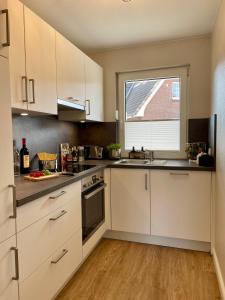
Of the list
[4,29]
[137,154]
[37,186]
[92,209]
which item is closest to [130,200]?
[92,209]

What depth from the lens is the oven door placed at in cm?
214

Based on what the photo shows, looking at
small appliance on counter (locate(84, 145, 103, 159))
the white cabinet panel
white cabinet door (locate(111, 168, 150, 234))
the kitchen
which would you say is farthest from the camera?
small appliance on counter (locate(84, 145, 103, 159))

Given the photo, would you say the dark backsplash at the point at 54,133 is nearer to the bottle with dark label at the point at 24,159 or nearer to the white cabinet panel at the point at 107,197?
the bottle with dark label at the point at 24,159

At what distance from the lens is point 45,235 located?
5.04ft

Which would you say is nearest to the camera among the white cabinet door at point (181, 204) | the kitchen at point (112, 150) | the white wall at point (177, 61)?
the kitchen at point (112, 150)

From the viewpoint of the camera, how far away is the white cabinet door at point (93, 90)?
269cm

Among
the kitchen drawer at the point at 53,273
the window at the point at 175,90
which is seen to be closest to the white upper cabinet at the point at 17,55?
Answer: the kitchen drawer at the point at 53,273

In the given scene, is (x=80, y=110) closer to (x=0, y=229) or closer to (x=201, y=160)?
(x=201, y=160)

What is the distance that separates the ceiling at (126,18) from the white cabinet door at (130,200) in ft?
4.96

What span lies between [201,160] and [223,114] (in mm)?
706

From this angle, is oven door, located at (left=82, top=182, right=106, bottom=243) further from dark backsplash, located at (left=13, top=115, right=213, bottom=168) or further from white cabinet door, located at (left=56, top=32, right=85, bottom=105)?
white cabinet door, located at (left=56, top=32, right=85, bottom=105)

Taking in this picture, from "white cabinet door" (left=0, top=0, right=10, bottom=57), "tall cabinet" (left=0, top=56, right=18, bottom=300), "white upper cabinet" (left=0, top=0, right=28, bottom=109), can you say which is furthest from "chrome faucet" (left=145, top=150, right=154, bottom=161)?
"white cabinet door" (left=0, top=0, right=10, bottom=57)

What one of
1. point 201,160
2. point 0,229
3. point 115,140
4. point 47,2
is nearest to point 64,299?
point 0,229

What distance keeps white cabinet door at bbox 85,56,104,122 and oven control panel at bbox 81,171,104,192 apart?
26.8 inches
